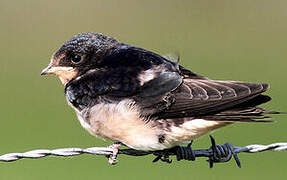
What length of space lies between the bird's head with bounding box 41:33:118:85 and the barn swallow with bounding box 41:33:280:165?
153 mm

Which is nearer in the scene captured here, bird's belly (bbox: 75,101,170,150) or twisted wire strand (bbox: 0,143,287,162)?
twisted wire strand (bbox: 0,143,287,162)

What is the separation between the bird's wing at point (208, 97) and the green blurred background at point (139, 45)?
128 cm

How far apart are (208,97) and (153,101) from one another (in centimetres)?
42

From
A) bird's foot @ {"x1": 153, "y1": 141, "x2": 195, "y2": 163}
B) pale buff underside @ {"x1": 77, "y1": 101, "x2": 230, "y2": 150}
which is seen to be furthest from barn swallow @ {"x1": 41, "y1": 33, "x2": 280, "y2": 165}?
bird's foot @ {"x1": 153, "y1": 141, "x2": 195, "y2": 163}

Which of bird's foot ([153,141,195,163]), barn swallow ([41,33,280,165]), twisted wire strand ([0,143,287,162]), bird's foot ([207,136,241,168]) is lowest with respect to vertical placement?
bird's foot ([153,141,195,163])

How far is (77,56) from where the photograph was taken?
5492 mm

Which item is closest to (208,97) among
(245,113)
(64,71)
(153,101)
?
(245,113)

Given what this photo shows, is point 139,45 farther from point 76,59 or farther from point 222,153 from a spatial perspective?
point 222,153

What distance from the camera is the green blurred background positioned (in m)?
7.72

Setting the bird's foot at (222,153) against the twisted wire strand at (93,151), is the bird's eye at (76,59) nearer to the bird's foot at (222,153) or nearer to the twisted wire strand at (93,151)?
the twisted wire strand at (93,151)

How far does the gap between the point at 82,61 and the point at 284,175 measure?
326cm

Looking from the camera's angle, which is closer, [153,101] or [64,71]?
[153,101]

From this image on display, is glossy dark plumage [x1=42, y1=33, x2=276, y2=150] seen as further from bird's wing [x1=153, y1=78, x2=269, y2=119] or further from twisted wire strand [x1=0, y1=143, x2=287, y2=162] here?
twisted wire strand [x1=0, y1=143, x2=287, y2=162]

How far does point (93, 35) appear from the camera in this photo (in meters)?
5.58
